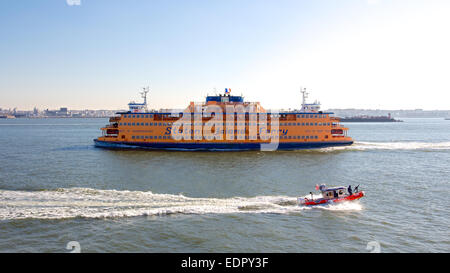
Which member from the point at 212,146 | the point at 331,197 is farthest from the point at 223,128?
the point at 331,197

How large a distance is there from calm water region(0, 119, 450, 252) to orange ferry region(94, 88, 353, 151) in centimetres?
1652

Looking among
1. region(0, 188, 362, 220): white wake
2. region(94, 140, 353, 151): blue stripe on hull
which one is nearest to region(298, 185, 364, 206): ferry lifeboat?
region(0, 188, 362, 220): white wake

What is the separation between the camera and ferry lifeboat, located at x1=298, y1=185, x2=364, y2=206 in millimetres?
19333

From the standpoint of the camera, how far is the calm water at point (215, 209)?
14.2m

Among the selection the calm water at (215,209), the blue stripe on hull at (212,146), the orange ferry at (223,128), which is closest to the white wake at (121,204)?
the calm water at (215,209)

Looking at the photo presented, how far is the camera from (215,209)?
18438mm

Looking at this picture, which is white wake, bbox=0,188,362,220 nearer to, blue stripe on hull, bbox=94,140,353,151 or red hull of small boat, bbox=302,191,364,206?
red hull of small boat, bbox=302,191,364,206

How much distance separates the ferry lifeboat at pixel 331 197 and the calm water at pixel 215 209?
0.55m

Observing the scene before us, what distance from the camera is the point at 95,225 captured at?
1596 cm

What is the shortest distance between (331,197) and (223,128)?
104 feet

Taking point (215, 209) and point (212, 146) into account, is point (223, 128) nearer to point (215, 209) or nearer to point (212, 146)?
point (212, 146)

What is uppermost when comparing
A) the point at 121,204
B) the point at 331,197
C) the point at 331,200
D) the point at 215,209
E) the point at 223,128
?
the point at 223,128
